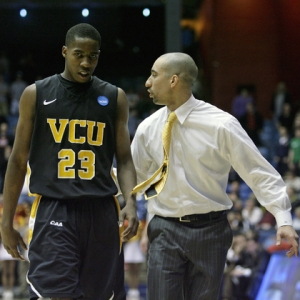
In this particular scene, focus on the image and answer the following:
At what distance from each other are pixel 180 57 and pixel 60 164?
3.81 feet

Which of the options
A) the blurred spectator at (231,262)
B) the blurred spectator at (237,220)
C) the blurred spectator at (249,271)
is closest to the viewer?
the blurred spectator at (249,271)

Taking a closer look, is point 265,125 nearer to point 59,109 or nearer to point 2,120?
point 2,120

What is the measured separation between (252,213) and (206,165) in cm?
720

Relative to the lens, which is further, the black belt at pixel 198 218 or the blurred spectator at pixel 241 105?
the blurred spectator at pixel 241 105

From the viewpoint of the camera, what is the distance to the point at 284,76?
1988 centimetres

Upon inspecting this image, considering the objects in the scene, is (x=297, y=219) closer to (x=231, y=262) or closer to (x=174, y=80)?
(x=231, y=262)

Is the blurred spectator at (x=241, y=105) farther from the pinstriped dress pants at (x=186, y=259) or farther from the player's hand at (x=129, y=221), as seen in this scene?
the player's hand at (x=129, y=221)

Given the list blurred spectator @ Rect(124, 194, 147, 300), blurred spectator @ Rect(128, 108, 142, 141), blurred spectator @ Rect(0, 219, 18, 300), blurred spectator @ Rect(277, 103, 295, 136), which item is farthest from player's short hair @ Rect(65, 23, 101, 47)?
blurred spectator @ Rect(277, 103, 295, 136)

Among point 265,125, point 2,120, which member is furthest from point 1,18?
point 265,125

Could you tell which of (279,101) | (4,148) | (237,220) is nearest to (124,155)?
(237,220)

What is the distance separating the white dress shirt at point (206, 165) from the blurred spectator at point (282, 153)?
846 centimetres

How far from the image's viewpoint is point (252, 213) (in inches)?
456

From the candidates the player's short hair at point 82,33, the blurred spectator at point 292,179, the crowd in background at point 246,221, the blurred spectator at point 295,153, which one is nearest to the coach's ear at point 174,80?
the player's short hair at point 82,33

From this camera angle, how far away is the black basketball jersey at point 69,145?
12.8 feet
